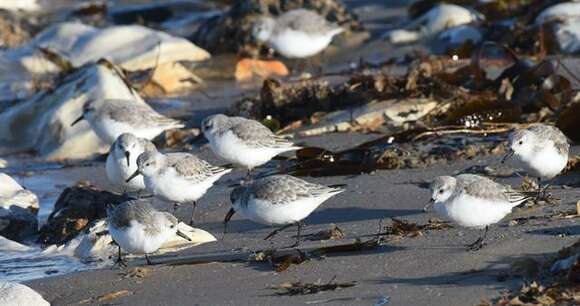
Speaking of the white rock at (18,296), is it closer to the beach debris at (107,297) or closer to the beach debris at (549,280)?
the beach debris at (107,297)

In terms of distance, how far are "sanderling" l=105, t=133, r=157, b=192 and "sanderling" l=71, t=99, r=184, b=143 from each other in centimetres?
133

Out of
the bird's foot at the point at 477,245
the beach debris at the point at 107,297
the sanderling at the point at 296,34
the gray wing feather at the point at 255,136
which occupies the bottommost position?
the beach debris at the point at 107,297

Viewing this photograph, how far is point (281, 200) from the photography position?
6719 millimetres

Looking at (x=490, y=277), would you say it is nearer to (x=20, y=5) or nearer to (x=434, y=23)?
(x=434, y=23)

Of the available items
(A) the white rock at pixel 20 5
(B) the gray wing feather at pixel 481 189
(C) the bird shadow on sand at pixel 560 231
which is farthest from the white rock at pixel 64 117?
(A) the white rock at pixel 20 5

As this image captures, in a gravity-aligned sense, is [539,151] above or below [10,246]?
above

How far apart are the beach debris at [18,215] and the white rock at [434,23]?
671cm

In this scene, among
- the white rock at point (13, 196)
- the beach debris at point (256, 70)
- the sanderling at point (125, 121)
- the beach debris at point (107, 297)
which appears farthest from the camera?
the beach debris at point (256, 70)

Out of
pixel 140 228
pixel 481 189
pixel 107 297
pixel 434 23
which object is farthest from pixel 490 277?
pixel 434 23

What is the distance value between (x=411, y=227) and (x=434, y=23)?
7891 millimetres

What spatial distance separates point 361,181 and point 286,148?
33.0 inches

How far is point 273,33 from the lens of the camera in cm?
1366

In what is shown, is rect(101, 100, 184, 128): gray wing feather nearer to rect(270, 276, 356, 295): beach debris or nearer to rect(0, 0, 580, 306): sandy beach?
rect(0, 0, 580, 306): sandy beach

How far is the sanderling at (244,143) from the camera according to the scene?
341 inches
